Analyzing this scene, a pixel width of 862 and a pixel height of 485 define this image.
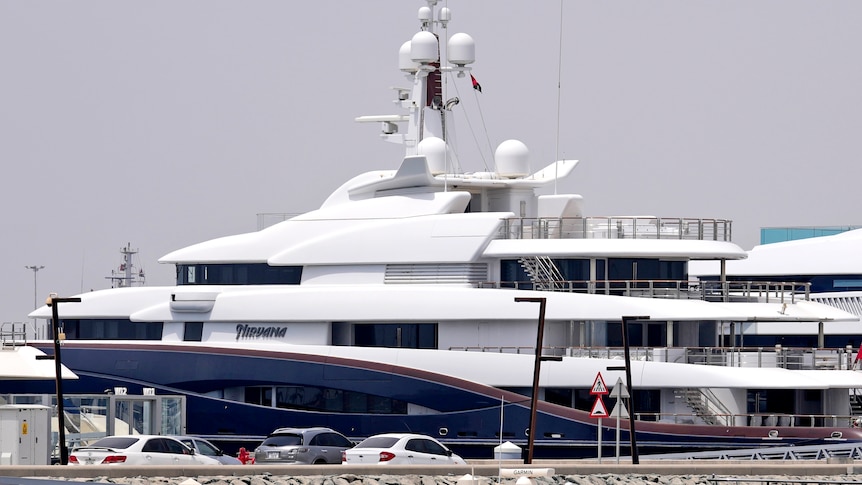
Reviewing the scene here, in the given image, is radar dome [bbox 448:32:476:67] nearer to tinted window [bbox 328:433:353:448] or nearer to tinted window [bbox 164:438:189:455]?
tinted window [bbox 328:433:353:448]

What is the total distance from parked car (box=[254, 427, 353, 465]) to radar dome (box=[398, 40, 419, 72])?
40.9 feet

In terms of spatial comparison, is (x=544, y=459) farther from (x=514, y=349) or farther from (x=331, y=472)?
(x=331, y=472)

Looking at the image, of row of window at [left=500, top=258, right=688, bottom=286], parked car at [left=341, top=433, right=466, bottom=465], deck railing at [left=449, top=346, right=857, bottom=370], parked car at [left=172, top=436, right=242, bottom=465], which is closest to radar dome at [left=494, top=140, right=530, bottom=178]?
row of window at [left=500, top=258, right=688, bottom=286]

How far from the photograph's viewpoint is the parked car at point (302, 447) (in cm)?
3250

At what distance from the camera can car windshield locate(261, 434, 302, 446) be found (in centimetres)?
3284

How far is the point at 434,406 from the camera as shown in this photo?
116ft

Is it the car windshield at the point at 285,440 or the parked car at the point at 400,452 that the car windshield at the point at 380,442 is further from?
→ the car windshield at the point at 285,440

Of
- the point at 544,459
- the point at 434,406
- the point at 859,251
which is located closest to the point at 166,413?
the point at 434,406

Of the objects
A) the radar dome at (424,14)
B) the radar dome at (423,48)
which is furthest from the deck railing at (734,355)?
the radar dome at (424,14)

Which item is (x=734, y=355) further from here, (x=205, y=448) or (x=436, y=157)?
(x=205, y=448)

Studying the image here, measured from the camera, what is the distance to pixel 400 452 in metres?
31.7

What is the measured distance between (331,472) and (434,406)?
7223 millimetres

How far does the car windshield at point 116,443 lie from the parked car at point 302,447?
2603mm

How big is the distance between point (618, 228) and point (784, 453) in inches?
267
